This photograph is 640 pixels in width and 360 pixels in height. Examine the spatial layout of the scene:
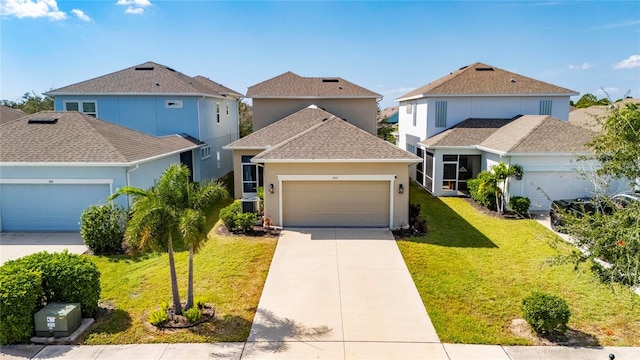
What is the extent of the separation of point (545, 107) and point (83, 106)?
28147 mm

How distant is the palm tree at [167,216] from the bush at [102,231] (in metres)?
5.24

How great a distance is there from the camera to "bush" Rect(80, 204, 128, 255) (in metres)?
13.5

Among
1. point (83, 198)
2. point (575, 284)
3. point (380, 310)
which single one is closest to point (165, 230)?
point (380, 310)

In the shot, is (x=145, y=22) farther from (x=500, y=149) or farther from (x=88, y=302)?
(x=500, y=149)

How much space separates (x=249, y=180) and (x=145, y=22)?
870cm

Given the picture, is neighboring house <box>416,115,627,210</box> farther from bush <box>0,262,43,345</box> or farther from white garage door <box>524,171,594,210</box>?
bush <box>0,262,43,345</box>

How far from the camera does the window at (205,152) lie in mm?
25194

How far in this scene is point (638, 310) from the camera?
971 centimetres

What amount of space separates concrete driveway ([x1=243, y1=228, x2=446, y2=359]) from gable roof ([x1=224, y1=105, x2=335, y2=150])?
754 centimetres

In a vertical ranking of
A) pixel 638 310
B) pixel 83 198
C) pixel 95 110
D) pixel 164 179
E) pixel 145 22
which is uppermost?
pixel 145 22

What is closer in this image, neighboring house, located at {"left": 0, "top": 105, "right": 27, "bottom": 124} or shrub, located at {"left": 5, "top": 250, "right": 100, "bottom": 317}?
shrub, located at {"left": 5, "top": 250, "right": 100, "bottom": 317}

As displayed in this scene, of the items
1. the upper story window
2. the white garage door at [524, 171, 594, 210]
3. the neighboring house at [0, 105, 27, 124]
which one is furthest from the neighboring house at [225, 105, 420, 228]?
the neighboring house at [0, 105, 27, 124]

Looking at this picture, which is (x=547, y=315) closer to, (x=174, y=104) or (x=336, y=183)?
(x=336, y=183)

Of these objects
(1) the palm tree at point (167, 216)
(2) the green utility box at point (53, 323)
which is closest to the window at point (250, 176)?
(1) the palm tree at point (167, 216)
